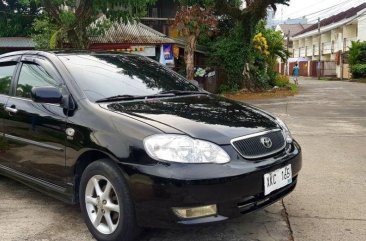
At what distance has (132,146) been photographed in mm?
3090

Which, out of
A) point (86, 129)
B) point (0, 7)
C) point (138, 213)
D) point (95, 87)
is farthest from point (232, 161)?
point (0, 7)

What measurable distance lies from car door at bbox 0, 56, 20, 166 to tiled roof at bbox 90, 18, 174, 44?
13395 mm

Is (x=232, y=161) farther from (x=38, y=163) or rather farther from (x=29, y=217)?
(x=29, y=217)

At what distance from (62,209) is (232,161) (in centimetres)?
202

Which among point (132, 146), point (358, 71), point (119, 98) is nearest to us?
point (132, 146)

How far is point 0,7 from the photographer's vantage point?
65.4 ft

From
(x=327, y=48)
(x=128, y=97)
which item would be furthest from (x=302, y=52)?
(x=128, y=97)

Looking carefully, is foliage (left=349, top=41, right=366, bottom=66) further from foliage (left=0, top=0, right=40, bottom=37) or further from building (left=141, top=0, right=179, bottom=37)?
foliage (left=0, top=0, right=40, bottom=37)

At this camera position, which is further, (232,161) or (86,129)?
(86,129)

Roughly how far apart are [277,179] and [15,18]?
19.4 metres

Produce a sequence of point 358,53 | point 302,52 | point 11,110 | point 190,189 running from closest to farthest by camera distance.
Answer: point 190,189 → point 11,110 → point 358,53 → point 302,52

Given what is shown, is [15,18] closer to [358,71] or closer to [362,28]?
[358,71]

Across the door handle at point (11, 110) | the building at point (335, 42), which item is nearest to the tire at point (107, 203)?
the door handle at point (11, 110)

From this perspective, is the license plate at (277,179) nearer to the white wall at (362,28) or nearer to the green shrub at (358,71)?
the green shrub at (358,71)
